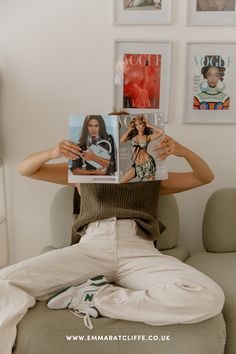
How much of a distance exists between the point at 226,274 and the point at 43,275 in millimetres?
735

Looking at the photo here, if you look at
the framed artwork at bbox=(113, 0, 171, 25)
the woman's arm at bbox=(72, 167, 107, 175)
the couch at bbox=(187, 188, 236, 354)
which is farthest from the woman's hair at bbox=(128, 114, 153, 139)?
the framed artwork at bbox=(113, 0, 171, 25)

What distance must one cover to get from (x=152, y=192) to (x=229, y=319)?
0.59 meters

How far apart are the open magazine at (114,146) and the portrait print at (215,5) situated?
29.6 inches

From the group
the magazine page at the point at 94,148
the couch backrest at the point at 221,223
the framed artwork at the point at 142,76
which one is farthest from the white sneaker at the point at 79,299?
the framed artwork at the point at 142,76

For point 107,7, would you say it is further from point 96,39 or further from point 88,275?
point 88,275

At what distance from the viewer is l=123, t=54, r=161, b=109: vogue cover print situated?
2.02 meters

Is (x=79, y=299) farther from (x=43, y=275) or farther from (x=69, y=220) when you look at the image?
(x=69, y=220)

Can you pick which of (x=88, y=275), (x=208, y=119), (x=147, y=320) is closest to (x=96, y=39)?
(x=208, y=119)

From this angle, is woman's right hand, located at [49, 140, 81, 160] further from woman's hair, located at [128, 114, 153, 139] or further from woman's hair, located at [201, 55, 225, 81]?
woman's hair, located at [201, 55, 225, 81]

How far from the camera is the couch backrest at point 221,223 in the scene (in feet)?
6.22

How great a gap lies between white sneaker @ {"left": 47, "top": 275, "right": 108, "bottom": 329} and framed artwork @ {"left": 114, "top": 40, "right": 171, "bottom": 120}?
1007 millimetres

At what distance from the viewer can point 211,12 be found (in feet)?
6.46

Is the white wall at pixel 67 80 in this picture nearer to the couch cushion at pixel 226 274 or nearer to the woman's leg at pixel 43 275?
the couch cushion at pixel 226 274

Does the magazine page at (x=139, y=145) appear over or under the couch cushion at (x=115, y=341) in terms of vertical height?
over
